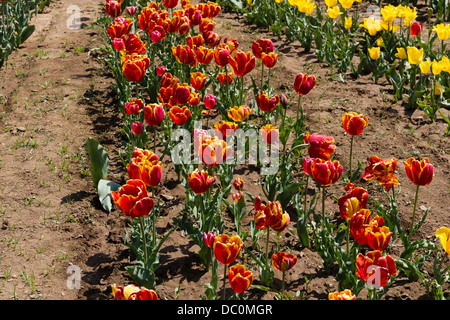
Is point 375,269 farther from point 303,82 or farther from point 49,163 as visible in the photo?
point 49,163

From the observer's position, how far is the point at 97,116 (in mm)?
5133

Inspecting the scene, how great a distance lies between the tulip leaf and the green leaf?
10 cm

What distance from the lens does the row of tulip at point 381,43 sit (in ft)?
16.7

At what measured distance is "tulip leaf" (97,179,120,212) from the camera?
13.0ft

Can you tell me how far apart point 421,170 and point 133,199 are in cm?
144

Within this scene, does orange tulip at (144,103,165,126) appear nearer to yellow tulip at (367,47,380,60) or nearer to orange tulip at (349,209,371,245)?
orange tulip at (349,209,371,245)

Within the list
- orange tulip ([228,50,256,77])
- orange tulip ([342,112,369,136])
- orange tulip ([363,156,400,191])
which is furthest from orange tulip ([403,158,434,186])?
orange tulip ([228,50,256,77])

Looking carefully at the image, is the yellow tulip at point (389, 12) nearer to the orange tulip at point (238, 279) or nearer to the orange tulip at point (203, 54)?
the orange tulip at point (203, 54)

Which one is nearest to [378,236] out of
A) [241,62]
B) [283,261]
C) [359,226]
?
[359,226]

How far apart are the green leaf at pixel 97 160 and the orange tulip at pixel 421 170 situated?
81.0 inches
